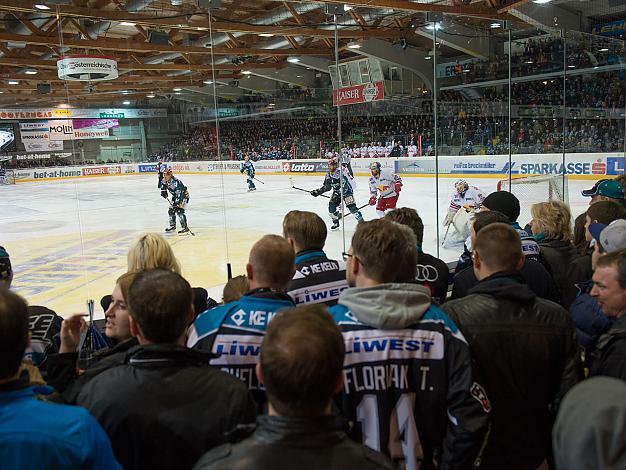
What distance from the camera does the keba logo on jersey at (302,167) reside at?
9.55 meters

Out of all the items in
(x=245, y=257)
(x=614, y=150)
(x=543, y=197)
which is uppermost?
(x=614, y=150)

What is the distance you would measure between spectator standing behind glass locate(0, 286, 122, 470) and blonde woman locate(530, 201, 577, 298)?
295cm

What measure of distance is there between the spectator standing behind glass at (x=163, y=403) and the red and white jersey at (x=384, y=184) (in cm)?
796

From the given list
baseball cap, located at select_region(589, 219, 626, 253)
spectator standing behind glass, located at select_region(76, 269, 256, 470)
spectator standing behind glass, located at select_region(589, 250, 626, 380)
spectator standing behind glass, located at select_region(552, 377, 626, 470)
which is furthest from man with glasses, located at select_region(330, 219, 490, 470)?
baseball cap, located at select_region(589, 219, 626, 253)

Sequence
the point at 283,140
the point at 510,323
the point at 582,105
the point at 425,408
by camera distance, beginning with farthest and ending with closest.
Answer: the point at 283,140, the point at 582,105, the point at 510,323, the point at 425,408

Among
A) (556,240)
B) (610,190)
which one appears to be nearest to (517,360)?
(556,240)

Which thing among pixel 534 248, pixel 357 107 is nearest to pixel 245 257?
pixel 357 107

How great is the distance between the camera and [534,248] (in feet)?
10.7

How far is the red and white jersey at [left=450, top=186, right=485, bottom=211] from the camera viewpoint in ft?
26.2

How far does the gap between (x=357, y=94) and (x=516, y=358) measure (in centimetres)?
455

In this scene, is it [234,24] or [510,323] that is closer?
[510,323]

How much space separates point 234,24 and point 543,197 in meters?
4.67

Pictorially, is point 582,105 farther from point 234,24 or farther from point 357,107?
point 234,24

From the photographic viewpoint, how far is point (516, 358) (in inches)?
75.2
